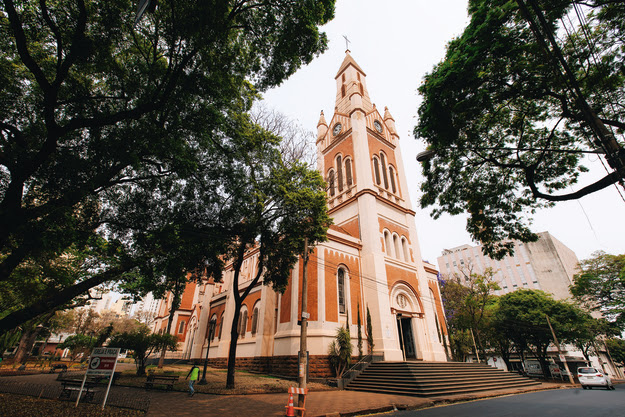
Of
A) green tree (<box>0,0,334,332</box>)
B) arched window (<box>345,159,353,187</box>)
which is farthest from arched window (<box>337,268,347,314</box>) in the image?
green tree (<box>0,0,334,332</box>)

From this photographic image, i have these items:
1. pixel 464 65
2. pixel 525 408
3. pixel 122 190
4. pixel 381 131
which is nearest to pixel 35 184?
pixel 122 190

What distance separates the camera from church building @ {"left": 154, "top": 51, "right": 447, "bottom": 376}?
15.9 meters

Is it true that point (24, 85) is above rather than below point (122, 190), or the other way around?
above

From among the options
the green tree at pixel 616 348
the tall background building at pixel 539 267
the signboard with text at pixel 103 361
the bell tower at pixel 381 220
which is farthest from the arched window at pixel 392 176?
the green tree at pixel 616 348

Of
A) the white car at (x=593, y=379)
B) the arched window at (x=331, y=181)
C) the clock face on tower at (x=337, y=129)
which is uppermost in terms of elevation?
the clock face on tower at (x=337, y=129)

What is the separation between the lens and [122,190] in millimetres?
10227

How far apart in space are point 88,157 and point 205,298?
22.6 meters

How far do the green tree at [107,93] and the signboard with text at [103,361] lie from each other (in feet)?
6.26

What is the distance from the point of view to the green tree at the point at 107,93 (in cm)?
658

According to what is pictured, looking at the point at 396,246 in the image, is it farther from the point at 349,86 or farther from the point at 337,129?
the point at 349,86

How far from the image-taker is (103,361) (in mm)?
8086

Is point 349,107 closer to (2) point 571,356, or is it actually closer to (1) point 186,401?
(1) point 186,401

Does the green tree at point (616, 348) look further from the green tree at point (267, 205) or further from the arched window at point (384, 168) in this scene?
the green tree at point (267, 205)

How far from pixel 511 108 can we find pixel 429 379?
38.0 feet
